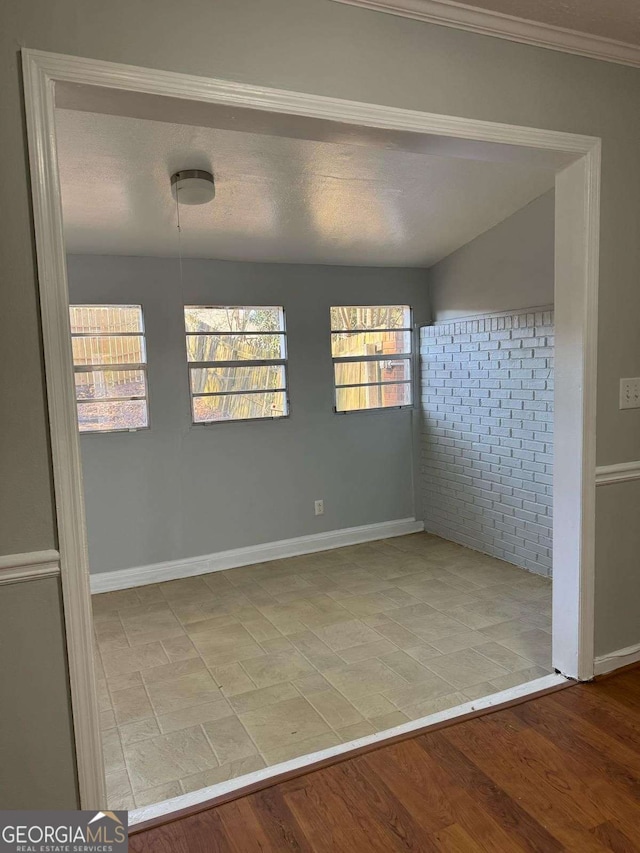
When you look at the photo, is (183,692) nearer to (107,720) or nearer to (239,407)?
(107,720)

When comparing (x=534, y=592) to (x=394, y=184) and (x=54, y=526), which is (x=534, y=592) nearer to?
(x=394, y=184)

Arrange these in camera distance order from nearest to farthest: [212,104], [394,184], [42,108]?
[42,108]
[212,104]
[394,184]

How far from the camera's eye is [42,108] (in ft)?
4.77

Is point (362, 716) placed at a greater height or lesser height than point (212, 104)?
lesser

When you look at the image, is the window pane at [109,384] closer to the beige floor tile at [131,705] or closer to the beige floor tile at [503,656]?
the beige floor tile at [131,705]

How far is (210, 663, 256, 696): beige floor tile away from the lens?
2615 millimetres

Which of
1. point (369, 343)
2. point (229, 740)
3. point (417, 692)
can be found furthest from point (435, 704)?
point (369, 343)

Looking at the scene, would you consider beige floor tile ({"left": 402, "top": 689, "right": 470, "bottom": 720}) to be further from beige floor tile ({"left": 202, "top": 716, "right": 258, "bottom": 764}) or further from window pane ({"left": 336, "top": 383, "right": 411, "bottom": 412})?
window pane ({"left": 336, "top": 383, "right": 411, "bottom": 412})

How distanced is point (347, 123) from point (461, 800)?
2.04m

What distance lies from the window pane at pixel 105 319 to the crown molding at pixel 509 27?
2573 mm

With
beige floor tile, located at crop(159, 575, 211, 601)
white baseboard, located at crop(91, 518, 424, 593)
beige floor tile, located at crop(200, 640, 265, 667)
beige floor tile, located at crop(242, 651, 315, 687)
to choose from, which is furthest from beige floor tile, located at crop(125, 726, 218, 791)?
white baseboard, located at crop(91, 518, 424, 593)

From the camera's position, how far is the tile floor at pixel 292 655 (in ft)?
7.27

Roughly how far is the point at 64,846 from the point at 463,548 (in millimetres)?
3417

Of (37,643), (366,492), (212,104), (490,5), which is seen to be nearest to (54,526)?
(37,643)
